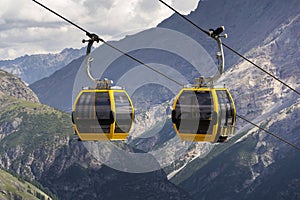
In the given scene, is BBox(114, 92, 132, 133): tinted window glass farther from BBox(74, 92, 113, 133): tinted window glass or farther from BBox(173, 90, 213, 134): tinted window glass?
BBox(173, 90, 213, 134): tinted window glass

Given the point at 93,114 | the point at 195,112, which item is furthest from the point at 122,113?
the point at 195,112

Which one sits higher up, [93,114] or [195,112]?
[93,114]

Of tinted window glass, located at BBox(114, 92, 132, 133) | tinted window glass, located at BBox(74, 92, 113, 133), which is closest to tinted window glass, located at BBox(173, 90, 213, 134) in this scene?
tinted window glass, located at BBox(114, 92, 132, 133)

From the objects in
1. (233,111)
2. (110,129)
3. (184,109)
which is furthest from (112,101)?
(233,111)

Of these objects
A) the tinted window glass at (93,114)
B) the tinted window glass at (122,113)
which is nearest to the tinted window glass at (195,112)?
the tinted window glass at (122,113)

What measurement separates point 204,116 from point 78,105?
8.53 meters

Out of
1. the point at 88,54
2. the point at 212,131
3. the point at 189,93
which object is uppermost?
the point at 88,54

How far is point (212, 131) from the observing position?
137ft

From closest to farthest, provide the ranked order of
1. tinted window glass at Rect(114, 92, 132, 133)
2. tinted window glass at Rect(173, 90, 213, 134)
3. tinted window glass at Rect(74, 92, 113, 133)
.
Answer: tinted window glass at Rect(173, 90, 213, 134) → tinted window glass at Rect(74, 92, 113, 133) → tinted window glass at Rect(114, 92, 132, 133)

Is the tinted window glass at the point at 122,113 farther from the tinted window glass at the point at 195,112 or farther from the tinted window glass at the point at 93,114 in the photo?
the tinted window glass at the point at 195,112

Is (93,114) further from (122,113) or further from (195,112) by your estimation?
(195,112)

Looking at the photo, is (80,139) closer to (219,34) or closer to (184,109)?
(184,109)

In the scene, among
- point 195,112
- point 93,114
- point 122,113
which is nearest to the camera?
point 195,112

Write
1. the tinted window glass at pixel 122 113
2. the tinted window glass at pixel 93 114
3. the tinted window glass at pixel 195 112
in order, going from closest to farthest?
the tinted window glass at pixel 195 112 → the tinted window glass at pixel 93 114 → the tinted window glass at pixel 122 113
